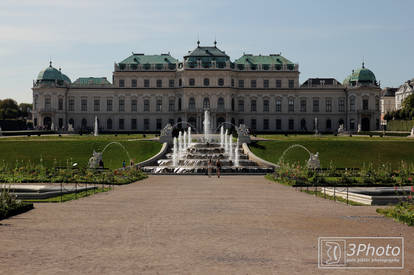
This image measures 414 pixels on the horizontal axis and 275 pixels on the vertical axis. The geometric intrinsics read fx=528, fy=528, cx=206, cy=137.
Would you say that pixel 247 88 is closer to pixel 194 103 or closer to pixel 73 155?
pixel 194 103

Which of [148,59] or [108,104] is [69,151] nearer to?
[108,104]

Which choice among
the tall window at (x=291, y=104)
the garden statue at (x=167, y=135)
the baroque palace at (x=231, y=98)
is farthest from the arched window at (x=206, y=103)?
the garden statue at (x=167, y=135)

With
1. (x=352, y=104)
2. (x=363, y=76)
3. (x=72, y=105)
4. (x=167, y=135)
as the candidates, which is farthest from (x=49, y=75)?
(x=363, y=76)

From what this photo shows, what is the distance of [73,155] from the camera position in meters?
49.9

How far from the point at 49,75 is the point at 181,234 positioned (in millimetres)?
96344

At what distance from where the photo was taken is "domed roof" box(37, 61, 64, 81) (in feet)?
345

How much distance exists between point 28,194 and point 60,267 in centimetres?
1405

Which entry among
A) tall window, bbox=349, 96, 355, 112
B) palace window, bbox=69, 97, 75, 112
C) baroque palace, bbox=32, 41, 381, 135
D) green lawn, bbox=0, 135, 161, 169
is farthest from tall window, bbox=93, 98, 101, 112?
green lawn, bbox=0, 135, 161, 169

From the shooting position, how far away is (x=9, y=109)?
131m

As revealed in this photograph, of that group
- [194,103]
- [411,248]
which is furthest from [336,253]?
[194,103]

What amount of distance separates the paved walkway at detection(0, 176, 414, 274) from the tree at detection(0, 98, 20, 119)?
113 meters

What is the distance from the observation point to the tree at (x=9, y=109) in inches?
5044

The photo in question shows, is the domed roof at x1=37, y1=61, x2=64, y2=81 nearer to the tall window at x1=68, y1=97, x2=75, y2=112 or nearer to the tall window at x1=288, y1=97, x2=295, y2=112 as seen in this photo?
the tall window at x1=68, y1=97, x2=75, y2=112

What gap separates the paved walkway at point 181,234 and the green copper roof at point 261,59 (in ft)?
274
